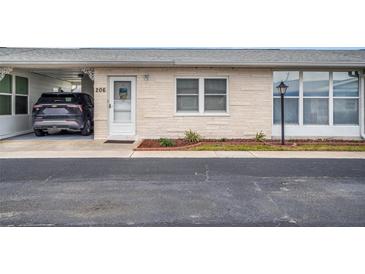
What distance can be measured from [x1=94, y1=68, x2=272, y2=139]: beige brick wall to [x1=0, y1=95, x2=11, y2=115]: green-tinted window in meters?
3.95

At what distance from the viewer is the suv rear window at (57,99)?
1413 cm

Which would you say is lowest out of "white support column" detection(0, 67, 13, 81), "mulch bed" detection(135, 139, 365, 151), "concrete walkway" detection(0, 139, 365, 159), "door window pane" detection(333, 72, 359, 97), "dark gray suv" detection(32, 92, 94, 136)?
"concrete walkway" detection(0, 139, 365, 159)

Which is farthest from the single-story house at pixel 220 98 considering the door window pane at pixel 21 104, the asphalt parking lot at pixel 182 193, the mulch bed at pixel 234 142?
the asphalt parking lot at pixel 182 193

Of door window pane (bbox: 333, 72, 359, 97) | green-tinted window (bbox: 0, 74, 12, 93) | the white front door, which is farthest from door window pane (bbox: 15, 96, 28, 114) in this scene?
door window pane (bbox: 333, 72, 359, 97)

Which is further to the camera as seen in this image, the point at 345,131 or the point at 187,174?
the point at 345,131

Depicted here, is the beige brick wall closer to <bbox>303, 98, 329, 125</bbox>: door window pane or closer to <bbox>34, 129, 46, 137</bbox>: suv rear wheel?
<bbox>303, 98, 329, 125</bbox>: door window pane

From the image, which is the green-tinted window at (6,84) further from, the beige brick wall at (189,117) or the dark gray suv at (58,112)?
the beige brick wall at (189,117)

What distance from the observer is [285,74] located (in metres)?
14.5

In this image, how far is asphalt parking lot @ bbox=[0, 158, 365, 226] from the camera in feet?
15.5

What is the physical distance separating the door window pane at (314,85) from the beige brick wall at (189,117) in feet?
5.01

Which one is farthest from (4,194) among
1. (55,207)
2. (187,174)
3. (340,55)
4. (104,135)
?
(340,55)

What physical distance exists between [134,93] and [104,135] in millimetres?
2022

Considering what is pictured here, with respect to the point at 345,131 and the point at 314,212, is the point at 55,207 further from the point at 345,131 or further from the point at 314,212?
the point at 345,131

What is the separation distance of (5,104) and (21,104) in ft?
4.76
